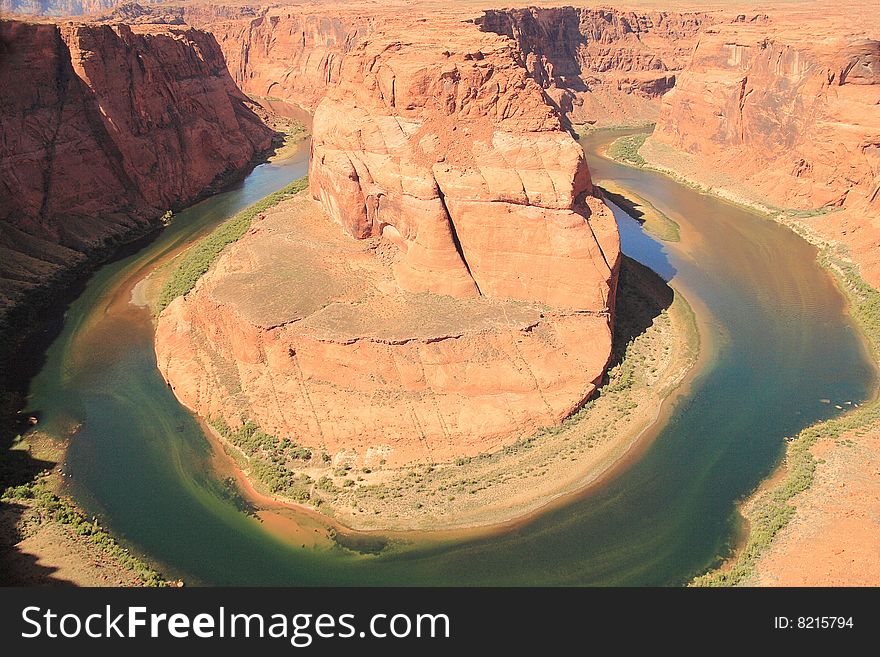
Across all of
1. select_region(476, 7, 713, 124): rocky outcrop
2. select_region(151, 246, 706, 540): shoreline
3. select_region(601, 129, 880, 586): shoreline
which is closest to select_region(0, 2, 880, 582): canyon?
select_region(151, 246, 706, 540): shoreline

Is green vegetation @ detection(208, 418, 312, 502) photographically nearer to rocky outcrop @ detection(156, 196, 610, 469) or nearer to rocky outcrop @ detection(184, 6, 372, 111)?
rocky outcrop @ detection(156, 196, 610, 469)

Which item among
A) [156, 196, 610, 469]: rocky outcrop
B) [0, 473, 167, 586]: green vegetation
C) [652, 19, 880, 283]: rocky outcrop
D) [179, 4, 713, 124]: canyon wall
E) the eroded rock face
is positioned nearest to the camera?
[0, 473, 167, 586]: green vegetation

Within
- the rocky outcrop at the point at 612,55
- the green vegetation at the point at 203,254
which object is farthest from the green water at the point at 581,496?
the rocky outcrop at the point at 612,55

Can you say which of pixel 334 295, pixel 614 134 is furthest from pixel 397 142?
pixel 614 134

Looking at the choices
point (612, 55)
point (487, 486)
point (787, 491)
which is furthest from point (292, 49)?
point (787, 491)

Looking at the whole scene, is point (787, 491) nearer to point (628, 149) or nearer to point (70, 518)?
point (70, 518)

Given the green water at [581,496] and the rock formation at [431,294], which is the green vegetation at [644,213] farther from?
the rock formation at [431,294]
